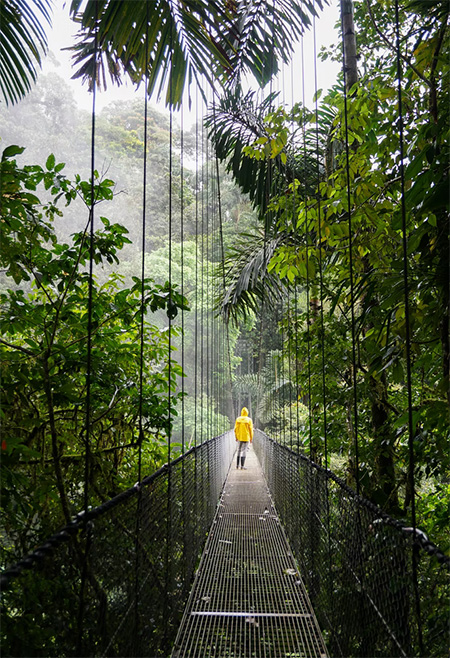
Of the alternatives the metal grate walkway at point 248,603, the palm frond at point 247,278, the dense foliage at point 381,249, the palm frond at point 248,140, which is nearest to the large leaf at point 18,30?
the dense foliage at point 381,249

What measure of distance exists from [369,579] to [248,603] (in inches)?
38.3

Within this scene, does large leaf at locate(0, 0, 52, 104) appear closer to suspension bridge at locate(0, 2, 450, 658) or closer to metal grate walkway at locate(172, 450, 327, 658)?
suspension bridge at locate(0, 2, 450, 658)

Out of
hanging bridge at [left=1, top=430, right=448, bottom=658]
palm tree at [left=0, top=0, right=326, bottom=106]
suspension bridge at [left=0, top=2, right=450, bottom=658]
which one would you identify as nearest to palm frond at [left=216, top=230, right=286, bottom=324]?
suspension bridge at [left=0, top=2, right=450, bottom=658]

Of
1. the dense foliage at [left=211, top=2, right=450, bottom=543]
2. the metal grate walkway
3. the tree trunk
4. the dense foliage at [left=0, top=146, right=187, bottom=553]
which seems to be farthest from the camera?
the tree trunk

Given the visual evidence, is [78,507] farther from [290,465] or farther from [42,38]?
[42,38]

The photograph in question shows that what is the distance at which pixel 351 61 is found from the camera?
97.8 inches

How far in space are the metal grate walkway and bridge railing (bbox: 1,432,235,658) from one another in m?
0.12

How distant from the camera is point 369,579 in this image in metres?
1.28

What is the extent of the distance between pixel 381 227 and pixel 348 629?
1194 mm

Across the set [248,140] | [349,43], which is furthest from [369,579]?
[248,140]

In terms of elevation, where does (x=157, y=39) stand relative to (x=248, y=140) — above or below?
below

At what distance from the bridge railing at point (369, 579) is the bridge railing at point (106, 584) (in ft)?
1.66

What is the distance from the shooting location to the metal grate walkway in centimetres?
170

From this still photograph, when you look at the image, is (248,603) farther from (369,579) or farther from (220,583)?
(369,579)
